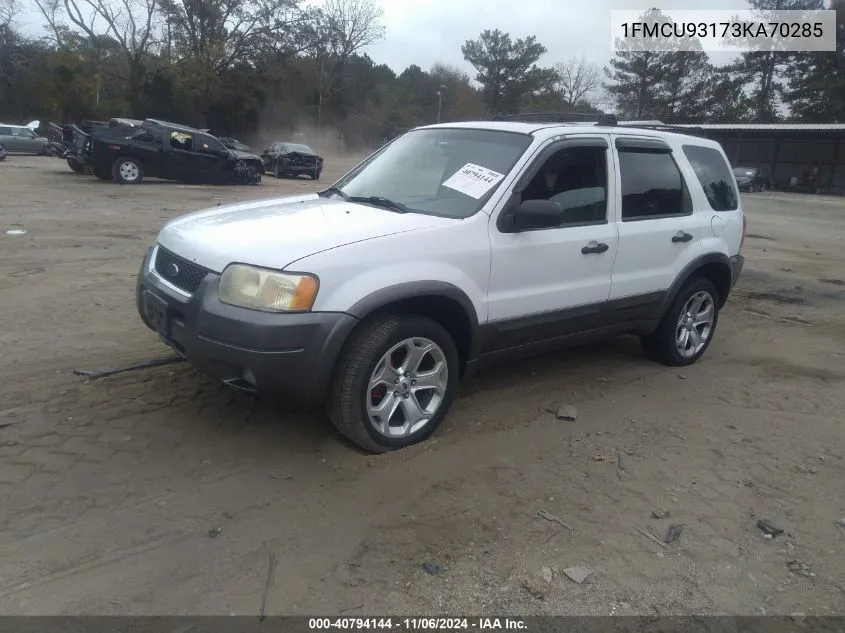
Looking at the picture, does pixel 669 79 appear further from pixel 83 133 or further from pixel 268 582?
pixel 268 582

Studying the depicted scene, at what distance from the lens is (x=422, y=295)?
360cm

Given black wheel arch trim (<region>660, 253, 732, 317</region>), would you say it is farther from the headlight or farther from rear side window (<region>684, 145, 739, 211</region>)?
the headlight

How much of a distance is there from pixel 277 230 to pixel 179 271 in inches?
23.0

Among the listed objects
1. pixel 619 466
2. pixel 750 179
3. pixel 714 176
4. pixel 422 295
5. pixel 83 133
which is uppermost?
pixel 750 179

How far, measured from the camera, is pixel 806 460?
4.00m

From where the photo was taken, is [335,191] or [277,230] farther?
[335,191]

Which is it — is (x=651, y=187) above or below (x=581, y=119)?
below

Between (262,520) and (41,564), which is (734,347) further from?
(41,564)

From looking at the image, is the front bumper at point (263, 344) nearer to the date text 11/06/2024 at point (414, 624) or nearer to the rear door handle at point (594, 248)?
the date text 11/06/2024 at point (414, 624)

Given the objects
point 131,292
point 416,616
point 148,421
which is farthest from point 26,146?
point 416,616

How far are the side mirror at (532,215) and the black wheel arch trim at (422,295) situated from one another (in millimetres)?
540

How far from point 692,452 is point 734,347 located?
255 centimetres

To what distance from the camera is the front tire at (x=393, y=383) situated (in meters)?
3.44

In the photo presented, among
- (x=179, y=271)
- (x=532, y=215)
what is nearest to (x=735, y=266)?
(x=532, y=215)
